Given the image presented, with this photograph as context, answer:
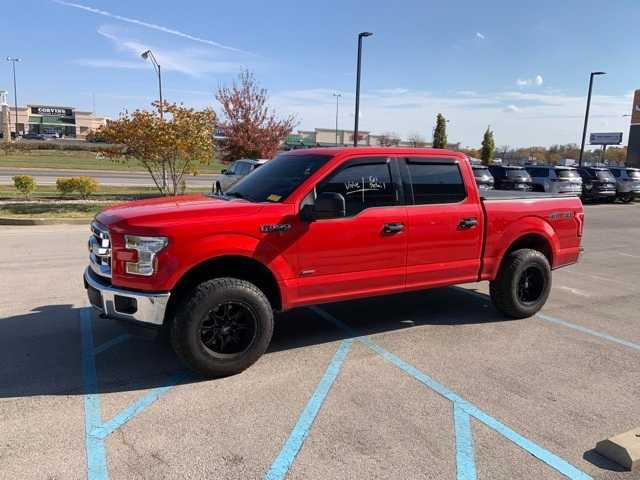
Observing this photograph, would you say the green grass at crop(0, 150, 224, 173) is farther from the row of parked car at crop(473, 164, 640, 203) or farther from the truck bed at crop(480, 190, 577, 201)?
the truck bed at crop(480, 190, 577, 201)

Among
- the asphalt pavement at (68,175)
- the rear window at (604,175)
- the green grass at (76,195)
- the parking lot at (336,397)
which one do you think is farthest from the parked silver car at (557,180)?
the parking lot at (336,397)

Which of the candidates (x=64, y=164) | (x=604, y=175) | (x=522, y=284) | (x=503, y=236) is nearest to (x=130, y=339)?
(x=503, y=236)

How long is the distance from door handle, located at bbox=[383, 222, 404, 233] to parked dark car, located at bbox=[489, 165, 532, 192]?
62.6ft

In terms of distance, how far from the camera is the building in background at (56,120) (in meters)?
125

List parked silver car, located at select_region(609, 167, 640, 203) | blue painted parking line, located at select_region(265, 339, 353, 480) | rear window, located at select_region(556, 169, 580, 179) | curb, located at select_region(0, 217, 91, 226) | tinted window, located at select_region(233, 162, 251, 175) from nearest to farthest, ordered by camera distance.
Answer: blue painted parking line, located at select_region(265, 339, 353, 480) → curb, located at select_region(0, 217, 91, 226) → tinted window, located at select_region(233, 162, 251, 175) → rear window, located at select_region(556, 169, 580, 179) → parked silver car, located at select_region(609, 167, 640, 203)

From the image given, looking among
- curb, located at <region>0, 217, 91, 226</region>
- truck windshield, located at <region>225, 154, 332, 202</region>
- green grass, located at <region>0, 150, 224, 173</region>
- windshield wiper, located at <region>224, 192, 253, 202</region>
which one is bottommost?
curb, located at <region>0, 217, 91, 226</region>

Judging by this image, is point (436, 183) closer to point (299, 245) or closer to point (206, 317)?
point (299, 245)

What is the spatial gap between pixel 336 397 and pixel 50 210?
12617mm

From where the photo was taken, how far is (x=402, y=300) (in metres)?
6.64

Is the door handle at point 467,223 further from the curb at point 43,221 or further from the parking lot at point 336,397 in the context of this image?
the curb at point 43,221

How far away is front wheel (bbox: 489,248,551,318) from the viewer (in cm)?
570

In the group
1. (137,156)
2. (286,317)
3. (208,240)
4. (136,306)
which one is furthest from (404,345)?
(137,156)

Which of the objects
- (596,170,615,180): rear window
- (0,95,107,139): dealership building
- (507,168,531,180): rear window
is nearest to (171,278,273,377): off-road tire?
(507,168,531,180): rear window

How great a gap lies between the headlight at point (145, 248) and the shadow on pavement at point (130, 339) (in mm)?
565
